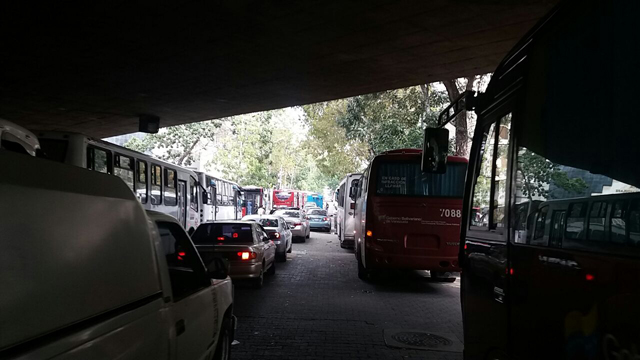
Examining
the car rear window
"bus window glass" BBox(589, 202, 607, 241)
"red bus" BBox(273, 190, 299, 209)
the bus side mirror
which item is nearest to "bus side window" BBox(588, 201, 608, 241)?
"bus window glass" BBox(589, 202, 607, 241)

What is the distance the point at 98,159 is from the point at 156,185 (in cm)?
399

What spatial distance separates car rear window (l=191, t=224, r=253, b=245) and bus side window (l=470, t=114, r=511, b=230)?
7.58m

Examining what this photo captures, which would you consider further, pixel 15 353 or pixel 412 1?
pixel 412 1

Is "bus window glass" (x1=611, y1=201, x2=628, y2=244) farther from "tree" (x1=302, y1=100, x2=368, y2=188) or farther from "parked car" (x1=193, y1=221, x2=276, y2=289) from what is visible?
"tree" (x1=302, y1=100, x2=368, y2=188)

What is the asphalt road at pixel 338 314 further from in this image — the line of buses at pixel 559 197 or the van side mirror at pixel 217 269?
the line of buses at pixel 559 197

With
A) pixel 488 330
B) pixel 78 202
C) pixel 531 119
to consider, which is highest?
pixel 531 119

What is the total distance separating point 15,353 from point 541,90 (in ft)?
9.10

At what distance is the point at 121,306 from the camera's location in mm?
2529

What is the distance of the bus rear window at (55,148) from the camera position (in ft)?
33.8

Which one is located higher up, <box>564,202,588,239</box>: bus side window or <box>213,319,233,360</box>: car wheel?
<box>564,202,588,239</box>: bus side window

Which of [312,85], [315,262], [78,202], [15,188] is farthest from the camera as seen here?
[315,262]

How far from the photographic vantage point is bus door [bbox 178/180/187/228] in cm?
1795

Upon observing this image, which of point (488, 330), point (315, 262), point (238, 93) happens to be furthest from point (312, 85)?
point (488, 330)

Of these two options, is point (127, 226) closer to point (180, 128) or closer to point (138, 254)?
point (138, 254)
